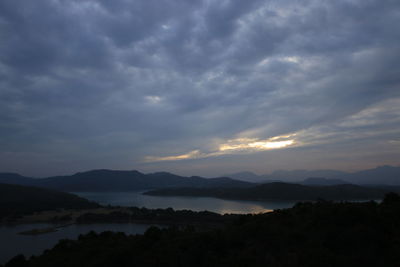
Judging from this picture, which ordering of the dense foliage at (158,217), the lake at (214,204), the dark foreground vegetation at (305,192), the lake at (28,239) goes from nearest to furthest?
the lake at (28,239), the dense foliage at (158,217), the lake at (214,204), the dark foreground vegetation at (305,192)

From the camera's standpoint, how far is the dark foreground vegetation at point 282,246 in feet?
23.0

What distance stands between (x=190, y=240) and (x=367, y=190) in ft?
277

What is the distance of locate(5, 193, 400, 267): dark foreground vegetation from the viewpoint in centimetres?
700

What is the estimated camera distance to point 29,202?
63.9 metres

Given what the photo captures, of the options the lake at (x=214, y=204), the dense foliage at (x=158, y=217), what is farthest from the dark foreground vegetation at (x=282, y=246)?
the lake at (x=214, y=204)

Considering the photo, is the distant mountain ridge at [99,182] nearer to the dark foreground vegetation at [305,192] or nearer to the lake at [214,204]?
the dark foreground vegetation at [305,192]

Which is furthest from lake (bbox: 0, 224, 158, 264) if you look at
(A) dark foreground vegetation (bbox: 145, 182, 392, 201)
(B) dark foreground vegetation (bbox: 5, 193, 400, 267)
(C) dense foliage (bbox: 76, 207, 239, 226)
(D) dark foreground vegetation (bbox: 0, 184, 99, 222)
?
(A) dark foreground vegetation (bbox: 145, 182, 392, 201)

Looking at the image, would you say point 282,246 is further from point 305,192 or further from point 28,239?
point 305,192

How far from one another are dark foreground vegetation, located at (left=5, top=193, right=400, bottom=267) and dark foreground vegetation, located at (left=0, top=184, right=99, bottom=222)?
52.4 meters

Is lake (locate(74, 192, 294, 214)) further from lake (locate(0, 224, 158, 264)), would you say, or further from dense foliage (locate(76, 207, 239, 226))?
lake (locate(0, 224, 158, 264))

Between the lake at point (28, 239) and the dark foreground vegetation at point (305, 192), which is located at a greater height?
the dark foreground vegetation at point (305, 192)

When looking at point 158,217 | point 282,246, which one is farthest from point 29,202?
point 282,246

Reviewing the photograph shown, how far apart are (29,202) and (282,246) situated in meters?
71.6

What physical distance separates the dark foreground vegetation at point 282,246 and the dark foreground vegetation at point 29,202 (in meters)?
52.4
